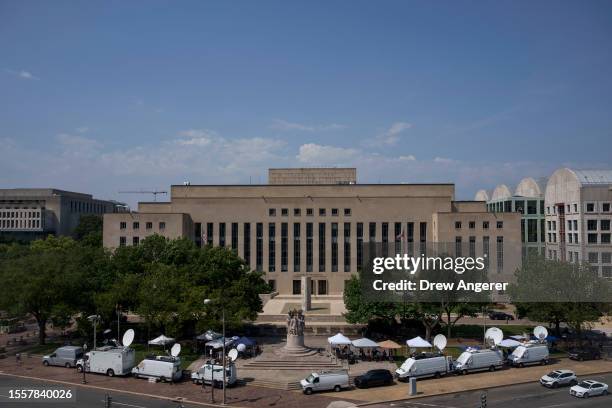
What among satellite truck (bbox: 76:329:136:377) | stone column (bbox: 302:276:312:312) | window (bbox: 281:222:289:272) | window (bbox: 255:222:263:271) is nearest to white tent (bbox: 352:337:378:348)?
satellite truck (bbox: 76:329:136:377)

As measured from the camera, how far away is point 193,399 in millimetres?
33938

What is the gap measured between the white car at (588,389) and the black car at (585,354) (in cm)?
1108

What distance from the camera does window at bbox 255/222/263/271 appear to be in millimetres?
85250

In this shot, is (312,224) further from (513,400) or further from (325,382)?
(513,400)

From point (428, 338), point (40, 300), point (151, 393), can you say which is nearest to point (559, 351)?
point (428, 338)

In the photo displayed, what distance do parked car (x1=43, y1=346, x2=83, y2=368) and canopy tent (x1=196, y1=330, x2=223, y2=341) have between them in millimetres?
10805

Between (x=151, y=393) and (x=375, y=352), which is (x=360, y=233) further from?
(x=151, y=393)

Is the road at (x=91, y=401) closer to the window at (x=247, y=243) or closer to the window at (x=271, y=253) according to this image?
the window at (x=247, y=243)

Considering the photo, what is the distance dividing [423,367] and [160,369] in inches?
831

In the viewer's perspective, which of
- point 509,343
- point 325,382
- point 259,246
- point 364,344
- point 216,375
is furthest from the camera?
point 259,246

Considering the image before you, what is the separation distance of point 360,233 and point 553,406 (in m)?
53.8

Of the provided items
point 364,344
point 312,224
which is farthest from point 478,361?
point 312,224

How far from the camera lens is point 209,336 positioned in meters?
46.5

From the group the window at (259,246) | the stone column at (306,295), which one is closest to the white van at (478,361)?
the stone column at (306,295)
